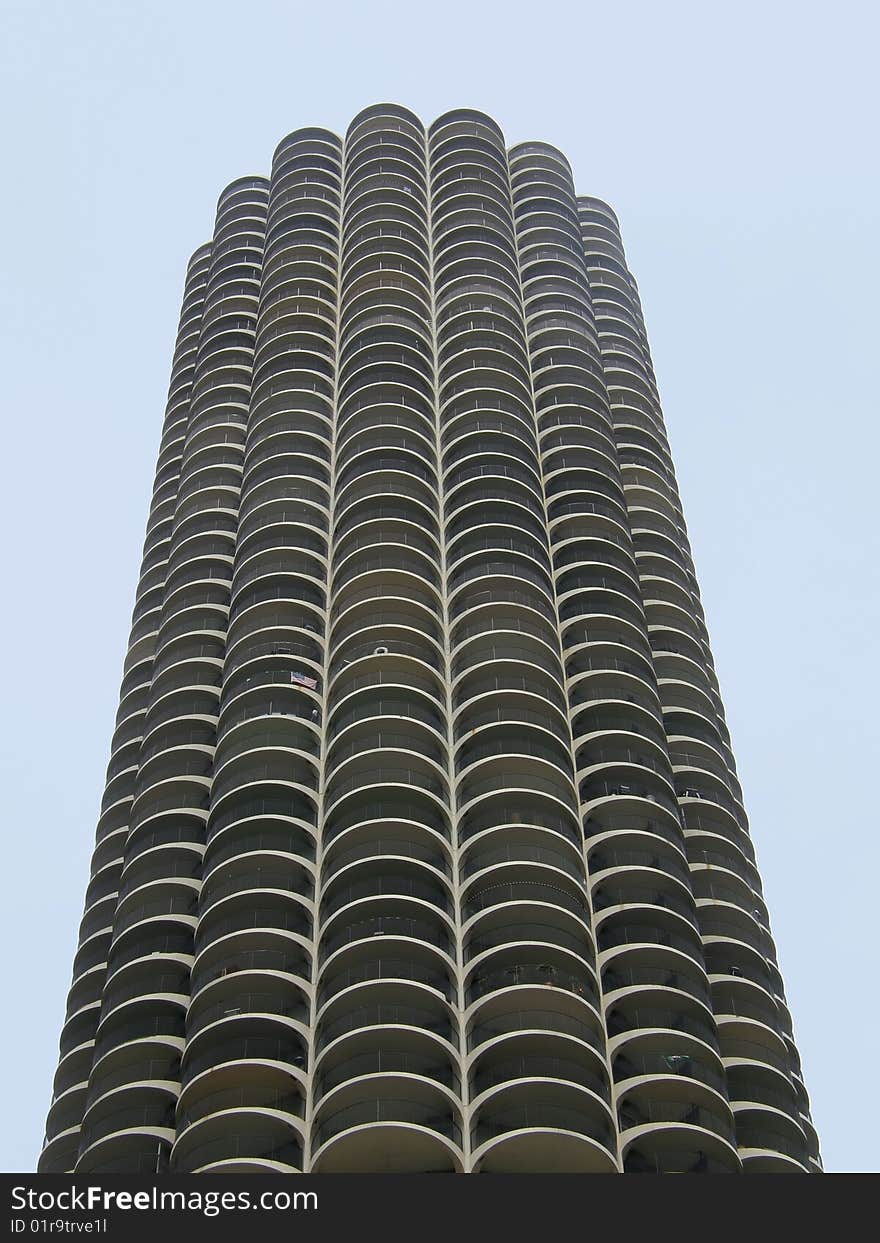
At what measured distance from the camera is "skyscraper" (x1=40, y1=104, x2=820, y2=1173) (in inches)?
2080

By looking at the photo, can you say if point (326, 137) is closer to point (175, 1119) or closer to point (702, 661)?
point (702, 661)

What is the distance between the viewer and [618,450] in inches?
3455

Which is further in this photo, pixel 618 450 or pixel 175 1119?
pixel 618 450

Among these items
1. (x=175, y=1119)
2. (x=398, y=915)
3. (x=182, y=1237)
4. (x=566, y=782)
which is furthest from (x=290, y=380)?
(x=182, y=1237)

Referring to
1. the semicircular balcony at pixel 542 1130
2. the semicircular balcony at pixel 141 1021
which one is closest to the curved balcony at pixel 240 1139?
the semicircular balcony at pixel 542 1130

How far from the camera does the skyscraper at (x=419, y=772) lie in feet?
173

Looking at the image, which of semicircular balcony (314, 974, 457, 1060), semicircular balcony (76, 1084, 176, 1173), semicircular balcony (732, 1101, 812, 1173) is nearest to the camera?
semicircular balcony (76, 1084, 176, 1173)

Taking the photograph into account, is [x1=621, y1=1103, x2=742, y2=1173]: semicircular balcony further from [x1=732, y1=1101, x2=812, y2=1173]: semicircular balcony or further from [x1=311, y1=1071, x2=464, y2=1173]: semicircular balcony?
[x1=311, y1=1071, x2=464, y2=1173]: semicircular balcony

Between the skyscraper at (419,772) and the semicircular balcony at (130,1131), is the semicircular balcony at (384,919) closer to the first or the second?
the skyscraper at (419,772)

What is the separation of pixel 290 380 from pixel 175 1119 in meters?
43.5

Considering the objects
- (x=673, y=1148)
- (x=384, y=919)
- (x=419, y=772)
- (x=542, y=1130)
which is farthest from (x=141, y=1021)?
(x=673, y=1148)

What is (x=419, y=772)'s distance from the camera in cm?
6312

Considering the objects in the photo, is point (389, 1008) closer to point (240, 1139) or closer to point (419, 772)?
point (240, 1139)

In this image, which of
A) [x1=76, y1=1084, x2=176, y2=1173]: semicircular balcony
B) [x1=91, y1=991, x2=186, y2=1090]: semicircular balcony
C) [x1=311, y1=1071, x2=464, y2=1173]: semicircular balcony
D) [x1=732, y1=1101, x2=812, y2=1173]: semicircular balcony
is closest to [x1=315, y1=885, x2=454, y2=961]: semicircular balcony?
[x1=91, y1=991, x2=186, y2=1090]: semicircular balcony
